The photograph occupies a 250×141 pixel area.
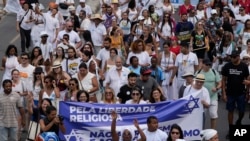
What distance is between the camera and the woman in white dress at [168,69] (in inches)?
780

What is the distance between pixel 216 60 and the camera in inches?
874

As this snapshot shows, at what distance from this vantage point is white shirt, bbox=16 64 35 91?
18.1 m

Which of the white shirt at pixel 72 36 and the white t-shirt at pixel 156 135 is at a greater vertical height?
the white shirt at pixel 72 36

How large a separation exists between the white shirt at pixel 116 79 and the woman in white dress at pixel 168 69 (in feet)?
4.79

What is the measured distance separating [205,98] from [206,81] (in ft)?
2.96

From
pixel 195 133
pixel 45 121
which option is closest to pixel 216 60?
pixel 195 133

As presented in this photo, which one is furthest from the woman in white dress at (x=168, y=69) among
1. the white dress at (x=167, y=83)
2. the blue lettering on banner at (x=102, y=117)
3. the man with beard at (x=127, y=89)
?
the blue lettering on banner at (x=102, y=117)

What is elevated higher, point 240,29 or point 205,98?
point 240,29

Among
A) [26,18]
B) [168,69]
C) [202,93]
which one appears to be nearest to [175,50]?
[168,69]

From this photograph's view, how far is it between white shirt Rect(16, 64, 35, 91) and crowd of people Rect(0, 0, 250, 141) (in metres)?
0.02

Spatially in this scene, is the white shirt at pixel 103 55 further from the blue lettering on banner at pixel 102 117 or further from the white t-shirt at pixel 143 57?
the blue lettering on banner at pixel 102 117

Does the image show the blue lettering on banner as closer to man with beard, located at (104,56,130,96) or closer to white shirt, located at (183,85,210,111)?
white shirt, located at (183,85,210,111)

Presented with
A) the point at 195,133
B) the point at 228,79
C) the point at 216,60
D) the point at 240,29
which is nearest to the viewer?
the point at 195,133

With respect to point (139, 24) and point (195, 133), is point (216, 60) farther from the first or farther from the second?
point (195, 133)
